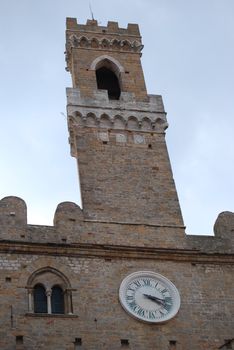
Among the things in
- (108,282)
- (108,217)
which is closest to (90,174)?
(108,217)

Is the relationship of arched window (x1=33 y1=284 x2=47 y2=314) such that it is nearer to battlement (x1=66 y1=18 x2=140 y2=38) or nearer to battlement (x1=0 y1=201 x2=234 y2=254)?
battlement (x1=0 y1=201 x2=234 y2=254)

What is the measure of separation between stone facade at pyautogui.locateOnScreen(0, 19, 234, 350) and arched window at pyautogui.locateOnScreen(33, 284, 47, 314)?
16 cm

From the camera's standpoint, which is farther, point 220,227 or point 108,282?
point 220,227

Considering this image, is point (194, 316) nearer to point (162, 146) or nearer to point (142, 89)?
point (162, 146)

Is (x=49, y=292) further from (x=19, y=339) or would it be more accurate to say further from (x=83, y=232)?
(x=83, y=232)

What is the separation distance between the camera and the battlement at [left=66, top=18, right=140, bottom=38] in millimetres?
27284

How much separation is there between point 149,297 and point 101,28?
40.6ft

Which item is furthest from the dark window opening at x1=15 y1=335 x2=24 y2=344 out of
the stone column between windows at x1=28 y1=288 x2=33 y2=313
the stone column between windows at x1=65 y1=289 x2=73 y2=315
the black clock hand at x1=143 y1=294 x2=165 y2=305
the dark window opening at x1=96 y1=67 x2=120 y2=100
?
the dark window opening at x1=96 y1=67 x2=120 y2=100

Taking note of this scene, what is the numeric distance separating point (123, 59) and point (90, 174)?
640cm

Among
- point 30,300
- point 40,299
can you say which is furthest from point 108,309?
point 30,300

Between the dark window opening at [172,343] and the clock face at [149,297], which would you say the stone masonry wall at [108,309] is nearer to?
the dark window opening at [172,343]

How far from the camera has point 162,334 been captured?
18.9 meters

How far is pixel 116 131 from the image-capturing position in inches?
938

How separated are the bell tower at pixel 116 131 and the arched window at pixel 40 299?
2.94 metres
